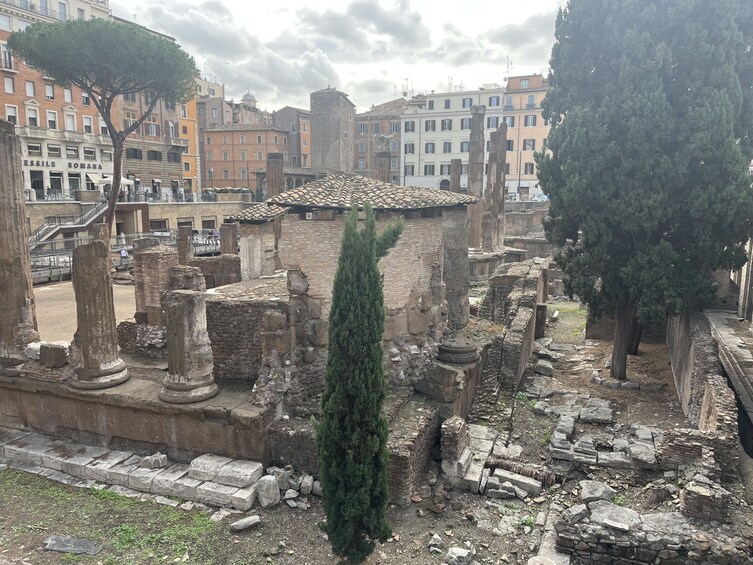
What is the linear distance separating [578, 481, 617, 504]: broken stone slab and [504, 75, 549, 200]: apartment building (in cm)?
4089

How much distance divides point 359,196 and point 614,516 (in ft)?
19.8

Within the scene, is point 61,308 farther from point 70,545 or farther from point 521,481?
point 521,481

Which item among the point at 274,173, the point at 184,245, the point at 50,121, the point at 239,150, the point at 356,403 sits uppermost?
the point at 239,150

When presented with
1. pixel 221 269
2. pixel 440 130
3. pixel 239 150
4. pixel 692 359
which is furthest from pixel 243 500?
pixel 239 150

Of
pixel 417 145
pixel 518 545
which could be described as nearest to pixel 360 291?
pixel 518 545

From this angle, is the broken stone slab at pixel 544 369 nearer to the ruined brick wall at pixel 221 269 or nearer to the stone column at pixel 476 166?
the ruined brick wall at pixel 221 269

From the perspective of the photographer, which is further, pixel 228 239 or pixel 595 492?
pixel 228 239

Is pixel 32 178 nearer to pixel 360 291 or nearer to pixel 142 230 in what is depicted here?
pixel 142 230

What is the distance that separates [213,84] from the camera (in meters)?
74.8

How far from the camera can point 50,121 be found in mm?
36469

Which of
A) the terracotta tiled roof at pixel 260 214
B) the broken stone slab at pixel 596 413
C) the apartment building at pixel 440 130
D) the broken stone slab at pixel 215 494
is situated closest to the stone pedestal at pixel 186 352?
the broken stone slab at pixel 215 494

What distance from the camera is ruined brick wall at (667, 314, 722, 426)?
9.29m

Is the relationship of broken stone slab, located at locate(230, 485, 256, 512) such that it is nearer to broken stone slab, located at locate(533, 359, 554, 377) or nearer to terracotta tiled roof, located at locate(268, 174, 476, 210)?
terracotta tiled roof, located at locate(268, 174, 476, 210)

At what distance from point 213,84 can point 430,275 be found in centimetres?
7280
